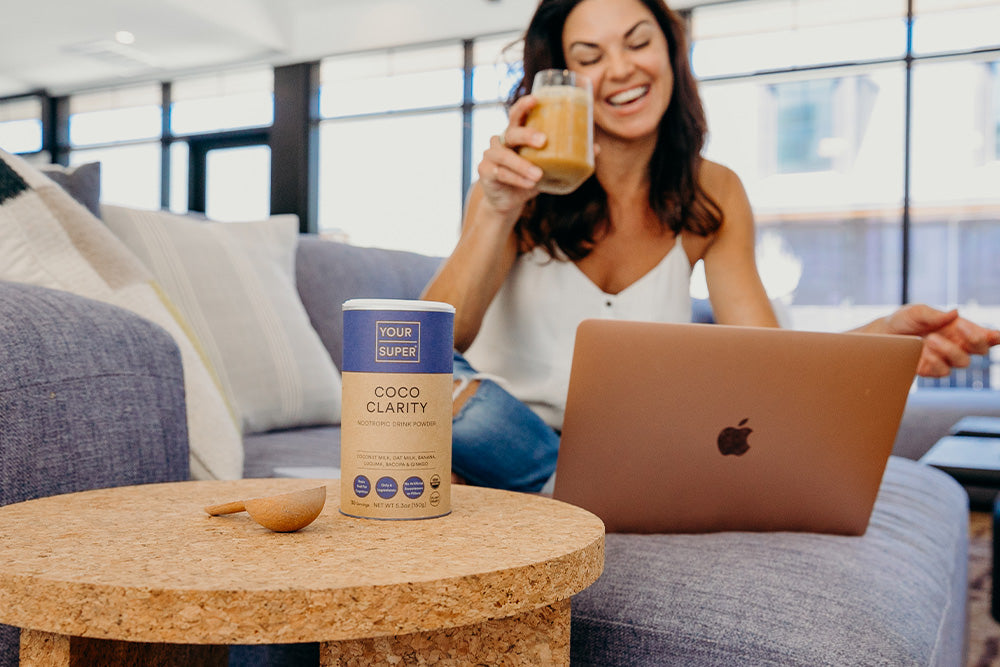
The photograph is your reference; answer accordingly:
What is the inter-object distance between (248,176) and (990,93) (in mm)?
5429

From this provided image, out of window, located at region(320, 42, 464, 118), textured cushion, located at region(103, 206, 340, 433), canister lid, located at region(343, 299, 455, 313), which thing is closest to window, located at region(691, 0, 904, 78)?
window, located at region(320, 42, 464, 118)

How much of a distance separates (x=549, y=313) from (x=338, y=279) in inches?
34.2

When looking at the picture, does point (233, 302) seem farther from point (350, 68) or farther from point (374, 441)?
point (350, 68)

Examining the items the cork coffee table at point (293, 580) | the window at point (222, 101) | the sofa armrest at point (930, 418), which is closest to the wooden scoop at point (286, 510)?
the cork coffee table at point (293, 580)

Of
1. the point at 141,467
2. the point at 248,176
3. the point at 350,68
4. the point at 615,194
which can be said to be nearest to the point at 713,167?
the point at 615,194

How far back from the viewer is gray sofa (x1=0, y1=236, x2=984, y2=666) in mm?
722

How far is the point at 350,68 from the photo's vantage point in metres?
6.79

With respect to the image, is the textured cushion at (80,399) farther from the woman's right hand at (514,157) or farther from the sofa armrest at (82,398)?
the woman's right hand at (514,157)

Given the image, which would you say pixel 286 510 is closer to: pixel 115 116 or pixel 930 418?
pixel 930 418

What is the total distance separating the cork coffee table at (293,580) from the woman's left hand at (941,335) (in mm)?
584

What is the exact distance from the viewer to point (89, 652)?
1.69ft

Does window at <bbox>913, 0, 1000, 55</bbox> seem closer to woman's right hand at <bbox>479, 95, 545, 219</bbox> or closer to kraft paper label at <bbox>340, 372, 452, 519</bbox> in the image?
woman's right hand at <bbox>479, 95, 545, 219</bbox>

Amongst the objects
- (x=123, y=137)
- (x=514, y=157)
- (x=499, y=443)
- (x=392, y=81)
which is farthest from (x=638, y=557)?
(x=123, y=137)

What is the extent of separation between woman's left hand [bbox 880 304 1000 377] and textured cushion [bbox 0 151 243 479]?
833mm
